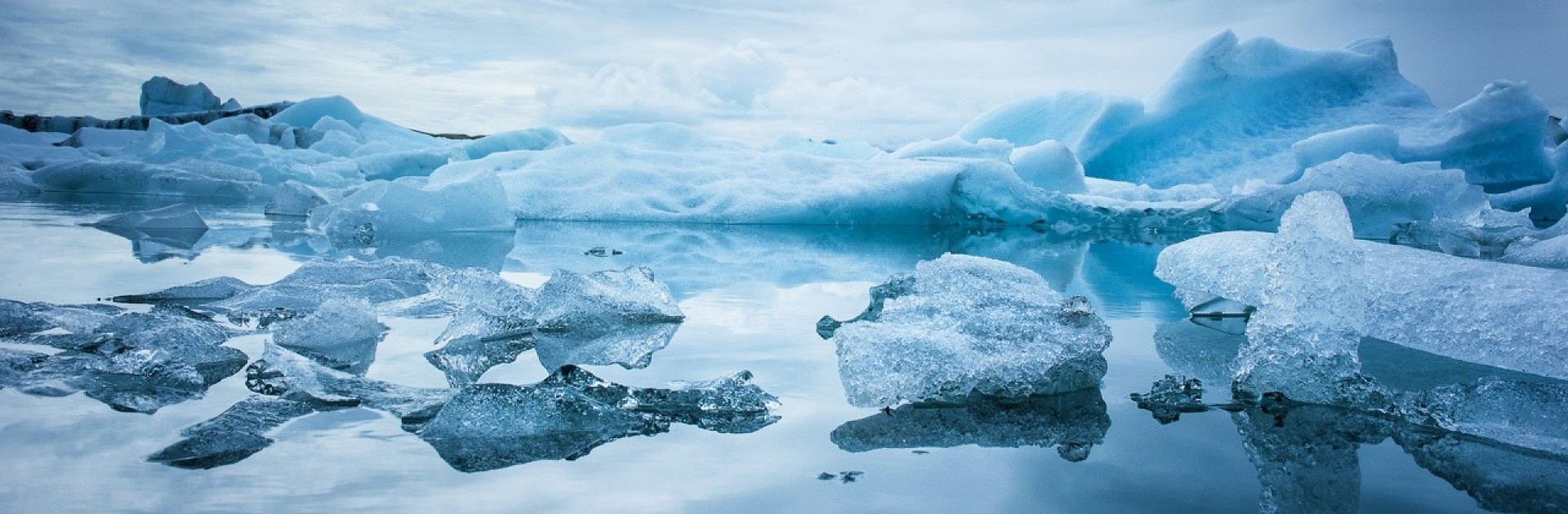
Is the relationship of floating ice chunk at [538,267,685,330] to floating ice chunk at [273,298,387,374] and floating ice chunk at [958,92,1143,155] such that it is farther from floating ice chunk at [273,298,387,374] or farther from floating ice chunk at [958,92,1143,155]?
floating ice chunk at [958,92,1143,155]

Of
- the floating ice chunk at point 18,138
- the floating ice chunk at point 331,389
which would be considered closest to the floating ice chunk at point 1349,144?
the floating ice chunk at point 331,389

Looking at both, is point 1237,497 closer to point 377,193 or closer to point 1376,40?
point 377,193

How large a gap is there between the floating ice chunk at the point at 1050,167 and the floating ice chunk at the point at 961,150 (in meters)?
0.21

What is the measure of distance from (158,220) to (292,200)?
2.91m

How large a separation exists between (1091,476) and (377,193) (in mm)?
6345

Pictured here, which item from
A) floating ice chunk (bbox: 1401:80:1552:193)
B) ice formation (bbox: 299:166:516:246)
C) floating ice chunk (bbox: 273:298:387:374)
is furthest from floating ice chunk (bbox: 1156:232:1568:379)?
floating ice chunk (bbox: 1401:80:1552:193)

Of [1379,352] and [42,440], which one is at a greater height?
[1379,352]

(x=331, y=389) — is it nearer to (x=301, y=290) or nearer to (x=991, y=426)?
(x=991, y=426)

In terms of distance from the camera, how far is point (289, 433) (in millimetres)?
1369

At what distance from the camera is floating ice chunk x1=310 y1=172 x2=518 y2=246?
A: 6.47 m

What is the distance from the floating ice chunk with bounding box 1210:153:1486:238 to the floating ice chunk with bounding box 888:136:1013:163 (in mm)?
2190

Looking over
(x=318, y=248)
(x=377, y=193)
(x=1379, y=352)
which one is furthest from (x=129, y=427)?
(x=377, y=193)

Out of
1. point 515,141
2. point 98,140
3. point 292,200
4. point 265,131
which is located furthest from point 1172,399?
point 98,140

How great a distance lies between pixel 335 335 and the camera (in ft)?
6.91
